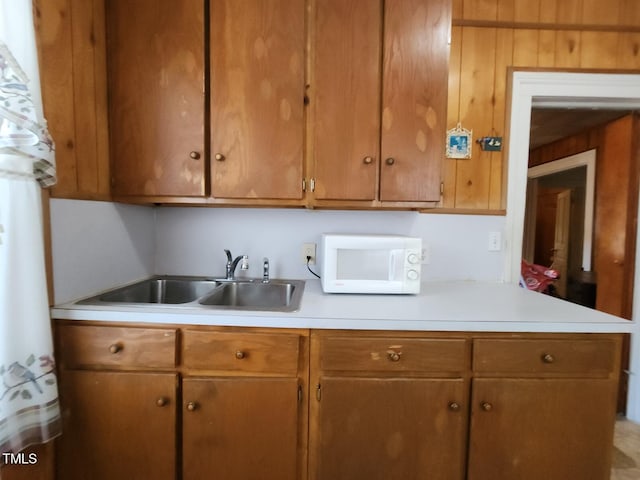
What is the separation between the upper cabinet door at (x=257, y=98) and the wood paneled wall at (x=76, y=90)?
48cm

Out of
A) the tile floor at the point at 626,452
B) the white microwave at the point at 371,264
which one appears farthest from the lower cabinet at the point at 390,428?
the tile floor at the point at 626,452

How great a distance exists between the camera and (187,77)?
132 cm

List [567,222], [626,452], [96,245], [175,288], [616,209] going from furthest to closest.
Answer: [567,222] < [616,209] < [626,452] < [175,288] < [96,245]

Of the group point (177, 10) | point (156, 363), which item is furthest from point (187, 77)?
point (156, 363)

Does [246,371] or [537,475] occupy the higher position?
[246,371]

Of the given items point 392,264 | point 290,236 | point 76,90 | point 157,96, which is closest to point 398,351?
point 392,264

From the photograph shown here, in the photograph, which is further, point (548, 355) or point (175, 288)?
point (175, 288)

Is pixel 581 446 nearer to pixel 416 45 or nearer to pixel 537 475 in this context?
pixel 537 475

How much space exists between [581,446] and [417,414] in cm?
62

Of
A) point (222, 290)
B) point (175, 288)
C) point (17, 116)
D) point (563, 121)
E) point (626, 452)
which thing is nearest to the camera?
point (17, 116)

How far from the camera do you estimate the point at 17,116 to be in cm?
88

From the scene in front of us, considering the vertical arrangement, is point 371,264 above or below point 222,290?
above

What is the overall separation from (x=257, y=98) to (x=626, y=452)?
286 cm

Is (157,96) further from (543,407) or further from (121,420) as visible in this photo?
(543,407)
